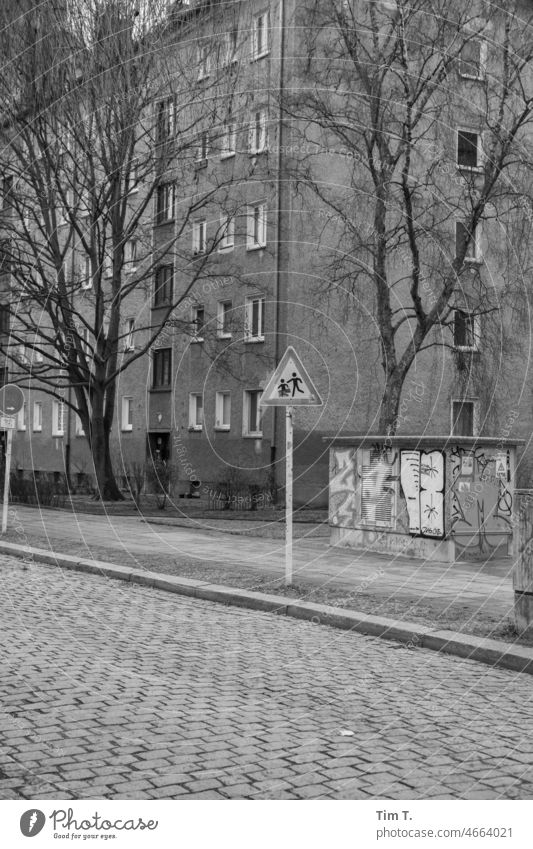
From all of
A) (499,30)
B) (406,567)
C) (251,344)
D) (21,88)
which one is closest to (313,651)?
(406,567)

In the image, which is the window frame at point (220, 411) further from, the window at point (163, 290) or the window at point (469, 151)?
the window at point (469, 151)

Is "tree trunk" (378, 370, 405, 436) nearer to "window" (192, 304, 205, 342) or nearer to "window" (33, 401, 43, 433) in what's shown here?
"window" (192, 304, 205, 342)

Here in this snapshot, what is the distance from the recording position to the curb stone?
9.03 m

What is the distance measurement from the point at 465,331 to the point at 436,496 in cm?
863

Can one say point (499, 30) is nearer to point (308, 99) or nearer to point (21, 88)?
point (308, 99)

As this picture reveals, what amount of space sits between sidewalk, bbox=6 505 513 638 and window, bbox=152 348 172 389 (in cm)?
1658

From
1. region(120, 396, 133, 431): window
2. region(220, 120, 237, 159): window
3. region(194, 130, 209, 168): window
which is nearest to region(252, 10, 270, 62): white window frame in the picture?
region(220, 120, 237, 159): window

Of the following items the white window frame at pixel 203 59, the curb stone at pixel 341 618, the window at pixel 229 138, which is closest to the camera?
the curb stone at pixel 341 618

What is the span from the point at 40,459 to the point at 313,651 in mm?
43047

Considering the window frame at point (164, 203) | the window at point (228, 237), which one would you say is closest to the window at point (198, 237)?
the window at point (228, 237)

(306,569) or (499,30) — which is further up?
(499,30)

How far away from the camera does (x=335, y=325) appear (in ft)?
104

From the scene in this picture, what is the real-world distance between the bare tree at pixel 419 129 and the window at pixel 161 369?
16526mm

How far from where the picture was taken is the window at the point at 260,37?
25.2m
